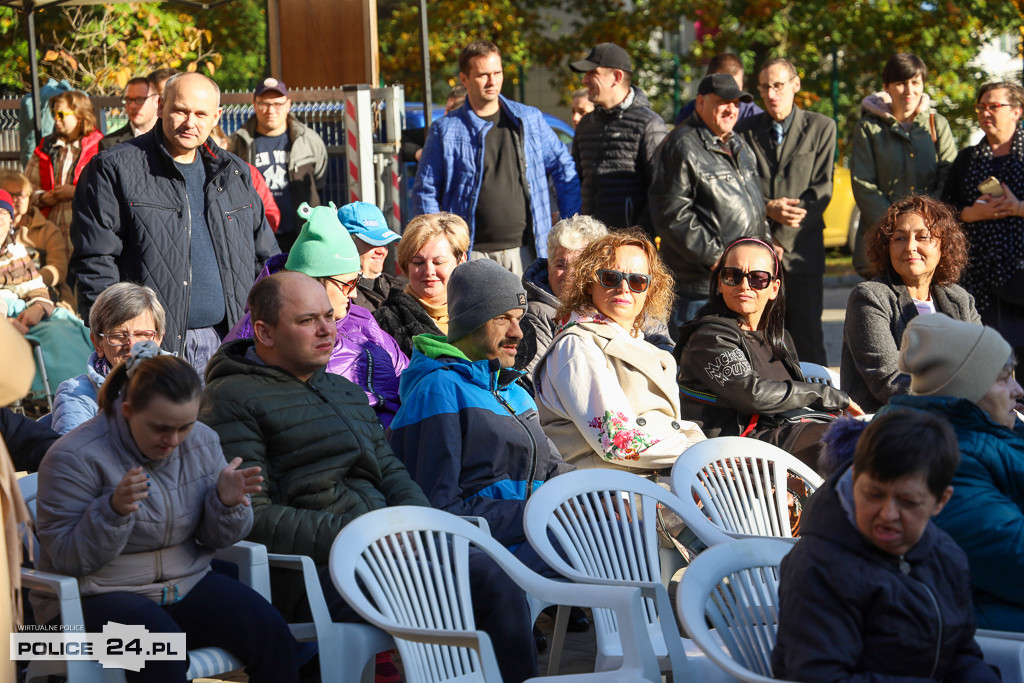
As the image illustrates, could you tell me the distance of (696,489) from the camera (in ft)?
13.6

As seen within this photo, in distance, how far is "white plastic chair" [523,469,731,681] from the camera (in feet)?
11.9

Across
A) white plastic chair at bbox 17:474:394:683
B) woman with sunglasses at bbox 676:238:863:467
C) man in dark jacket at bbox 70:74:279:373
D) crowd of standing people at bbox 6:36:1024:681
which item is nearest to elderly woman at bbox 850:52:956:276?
crowd of standing people at bbox 6:36:1024:681

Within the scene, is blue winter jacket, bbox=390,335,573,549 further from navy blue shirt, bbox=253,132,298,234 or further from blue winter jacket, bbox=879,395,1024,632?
navy blue shirt, bbox=253,132,298,234

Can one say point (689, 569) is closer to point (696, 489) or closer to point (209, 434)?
point (696, 489)

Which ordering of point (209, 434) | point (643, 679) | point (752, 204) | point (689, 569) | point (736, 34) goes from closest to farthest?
point (689, 569)
point (643, 679)
point (209, 434)
point (752, 204)
point (736, 34)

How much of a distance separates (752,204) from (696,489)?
3435mm

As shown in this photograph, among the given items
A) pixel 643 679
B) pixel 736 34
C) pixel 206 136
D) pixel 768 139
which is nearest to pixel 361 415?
pixel 643 679

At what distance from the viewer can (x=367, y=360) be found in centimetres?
507

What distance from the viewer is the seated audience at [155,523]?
134 inches

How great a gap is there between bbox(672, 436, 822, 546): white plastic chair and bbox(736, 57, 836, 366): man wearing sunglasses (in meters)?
3.56

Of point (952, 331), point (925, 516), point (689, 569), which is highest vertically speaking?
point (952, 331)

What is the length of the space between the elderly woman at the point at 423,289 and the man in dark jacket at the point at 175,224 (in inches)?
32.1

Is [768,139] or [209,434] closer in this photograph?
[209,434]

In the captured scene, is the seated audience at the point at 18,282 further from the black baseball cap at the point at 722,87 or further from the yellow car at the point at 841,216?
the yellow car at the point at 841,216
